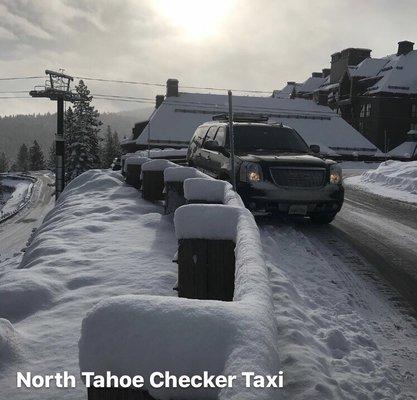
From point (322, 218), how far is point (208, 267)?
5246mm

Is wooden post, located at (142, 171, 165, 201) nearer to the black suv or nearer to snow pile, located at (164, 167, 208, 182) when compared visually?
snow pile, located at (164, 167, 208, 182)

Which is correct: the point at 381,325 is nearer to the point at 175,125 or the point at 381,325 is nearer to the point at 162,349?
the point at 162,349

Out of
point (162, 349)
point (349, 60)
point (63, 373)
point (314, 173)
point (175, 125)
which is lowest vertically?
point (63, 373)

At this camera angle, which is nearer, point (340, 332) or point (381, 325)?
point (340, 332)

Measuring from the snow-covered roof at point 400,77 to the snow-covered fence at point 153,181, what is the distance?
49.0 meters

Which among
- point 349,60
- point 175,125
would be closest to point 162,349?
point 175,125

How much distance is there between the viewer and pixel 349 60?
61906mm

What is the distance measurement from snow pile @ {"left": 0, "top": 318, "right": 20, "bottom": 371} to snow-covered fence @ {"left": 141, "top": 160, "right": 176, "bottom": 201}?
23.8ft

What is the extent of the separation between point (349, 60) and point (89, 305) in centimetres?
6516

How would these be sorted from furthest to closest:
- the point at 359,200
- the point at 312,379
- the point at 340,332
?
the point at 359,200 < the point at 340,332 < the point at 312,379

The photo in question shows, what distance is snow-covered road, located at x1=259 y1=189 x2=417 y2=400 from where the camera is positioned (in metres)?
→ 3.09

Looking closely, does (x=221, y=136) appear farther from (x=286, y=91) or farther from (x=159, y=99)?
(x=286, y=91)

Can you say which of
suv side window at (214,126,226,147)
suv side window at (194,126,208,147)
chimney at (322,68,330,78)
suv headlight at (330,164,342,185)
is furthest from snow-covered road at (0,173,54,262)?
chimney at (322,68,330,78)

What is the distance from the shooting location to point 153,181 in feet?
35.1
